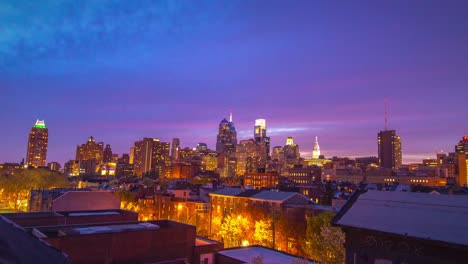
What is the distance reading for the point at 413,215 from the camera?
1867 cm

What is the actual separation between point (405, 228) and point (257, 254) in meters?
21.0

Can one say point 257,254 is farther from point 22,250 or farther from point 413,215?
point 22,250

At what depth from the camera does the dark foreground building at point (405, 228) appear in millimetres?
16453

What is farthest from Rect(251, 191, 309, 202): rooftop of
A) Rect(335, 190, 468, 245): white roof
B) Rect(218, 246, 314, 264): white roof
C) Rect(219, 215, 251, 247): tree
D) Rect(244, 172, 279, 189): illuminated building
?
Rect(244, 172, 279, 189): illuminated building

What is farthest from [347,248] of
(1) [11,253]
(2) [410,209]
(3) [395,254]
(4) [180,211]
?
(4) [180,211]

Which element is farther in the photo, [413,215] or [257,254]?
[257,254]

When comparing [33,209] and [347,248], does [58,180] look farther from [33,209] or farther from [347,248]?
[347,248]

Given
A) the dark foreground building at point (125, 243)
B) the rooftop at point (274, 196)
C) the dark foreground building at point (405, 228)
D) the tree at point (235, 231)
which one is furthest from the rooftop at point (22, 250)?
the rooftop at point (274, 196)

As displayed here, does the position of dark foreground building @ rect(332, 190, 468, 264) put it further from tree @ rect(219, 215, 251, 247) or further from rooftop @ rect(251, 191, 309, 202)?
rooftop @ rect(251, 191, 309, 202)

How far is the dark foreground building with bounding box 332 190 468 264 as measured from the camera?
1645 cm

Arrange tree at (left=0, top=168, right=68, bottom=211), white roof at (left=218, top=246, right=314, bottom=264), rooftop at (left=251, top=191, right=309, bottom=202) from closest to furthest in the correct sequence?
white roof at (left=218, top=246, right=314, bottom=264)
rooftop at (left=251, top=191, right=309, bottom=202)
tree at (left=0, top=168, right=68, bottom=211)

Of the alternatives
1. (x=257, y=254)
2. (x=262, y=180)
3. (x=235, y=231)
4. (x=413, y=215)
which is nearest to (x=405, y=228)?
(x=413, y=215)

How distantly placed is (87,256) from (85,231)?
283cm

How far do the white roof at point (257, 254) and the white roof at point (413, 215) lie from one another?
46.2 feet
